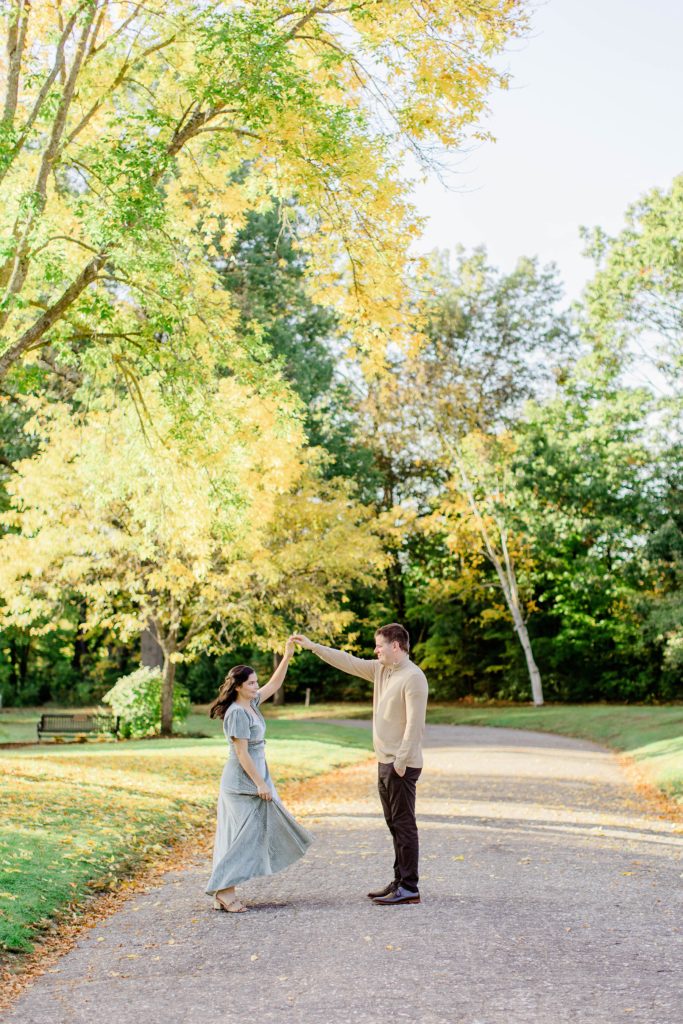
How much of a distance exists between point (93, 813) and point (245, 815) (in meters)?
4.39

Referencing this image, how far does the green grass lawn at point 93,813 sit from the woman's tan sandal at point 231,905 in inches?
43.7

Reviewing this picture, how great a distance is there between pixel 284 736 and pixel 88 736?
5.02 meters

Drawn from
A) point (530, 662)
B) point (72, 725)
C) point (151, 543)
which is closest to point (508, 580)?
point (530, 662)

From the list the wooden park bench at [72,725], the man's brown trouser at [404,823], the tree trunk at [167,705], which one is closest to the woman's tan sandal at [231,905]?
the man's brown trouser at [404,823]

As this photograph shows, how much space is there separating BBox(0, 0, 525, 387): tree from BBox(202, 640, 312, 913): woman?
510cm

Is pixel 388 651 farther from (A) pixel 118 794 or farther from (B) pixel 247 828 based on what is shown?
(A) pixel 118 794

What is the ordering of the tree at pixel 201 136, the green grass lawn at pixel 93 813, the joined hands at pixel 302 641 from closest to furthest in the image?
the joined hands at pixel 302 641 < the green grass lawn at pixel 93 813 < the tree at pixel 201 136

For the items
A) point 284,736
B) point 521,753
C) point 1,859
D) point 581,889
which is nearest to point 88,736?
point 284,736

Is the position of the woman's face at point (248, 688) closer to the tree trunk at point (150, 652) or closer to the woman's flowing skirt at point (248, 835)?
the woman's flowing skirt at point (248, 835)

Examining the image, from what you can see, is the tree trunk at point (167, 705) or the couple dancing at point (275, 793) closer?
the couple dancing at point (275, 793)

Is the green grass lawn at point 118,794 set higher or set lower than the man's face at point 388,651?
lower

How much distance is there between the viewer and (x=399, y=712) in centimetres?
689

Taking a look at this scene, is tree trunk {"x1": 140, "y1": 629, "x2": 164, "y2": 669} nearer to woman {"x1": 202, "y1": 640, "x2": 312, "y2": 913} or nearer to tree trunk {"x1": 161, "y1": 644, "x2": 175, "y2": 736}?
tree trunk {"x1": 161, "y1": 644, "x2": 175, "y2": 736}

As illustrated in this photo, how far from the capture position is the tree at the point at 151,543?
54.3ft
